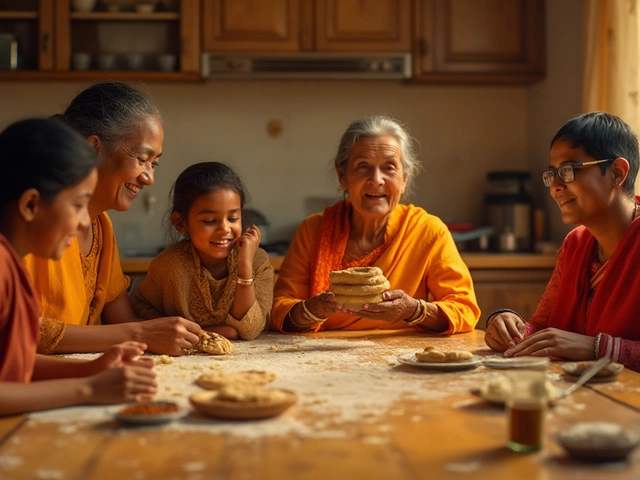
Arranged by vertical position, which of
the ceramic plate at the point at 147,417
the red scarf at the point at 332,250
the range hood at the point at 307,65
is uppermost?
the range hood at the point at 307,65

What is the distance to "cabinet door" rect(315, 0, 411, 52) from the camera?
4.62 meters

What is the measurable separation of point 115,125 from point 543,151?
3170 mm

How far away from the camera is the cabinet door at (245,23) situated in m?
4.57

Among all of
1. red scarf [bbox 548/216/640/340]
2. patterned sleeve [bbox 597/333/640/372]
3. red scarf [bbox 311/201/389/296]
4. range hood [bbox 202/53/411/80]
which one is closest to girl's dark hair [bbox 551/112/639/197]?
red scarf [bbox 548/216/640/340]

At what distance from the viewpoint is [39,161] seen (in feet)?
5.27

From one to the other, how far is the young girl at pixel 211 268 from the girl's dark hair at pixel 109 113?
28cm

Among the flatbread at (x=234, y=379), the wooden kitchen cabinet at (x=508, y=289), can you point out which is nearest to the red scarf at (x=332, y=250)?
the flatbread at (x=234, y=379)

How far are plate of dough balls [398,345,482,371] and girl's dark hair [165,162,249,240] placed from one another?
95 cm

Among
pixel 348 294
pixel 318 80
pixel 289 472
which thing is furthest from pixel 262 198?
pixel 289 472

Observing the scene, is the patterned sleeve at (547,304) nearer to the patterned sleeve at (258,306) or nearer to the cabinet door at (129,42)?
the patterned sleeve at (258,306)

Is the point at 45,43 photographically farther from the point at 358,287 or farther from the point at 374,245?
the point at 358,287

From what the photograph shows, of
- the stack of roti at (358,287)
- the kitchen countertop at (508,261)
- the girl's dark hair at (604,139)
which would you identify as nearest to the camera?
the girl's dark hair at (604,139)

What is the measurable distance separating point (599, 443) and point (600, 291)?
118 centimetres

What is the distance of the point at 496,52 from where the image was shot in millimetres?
4758
